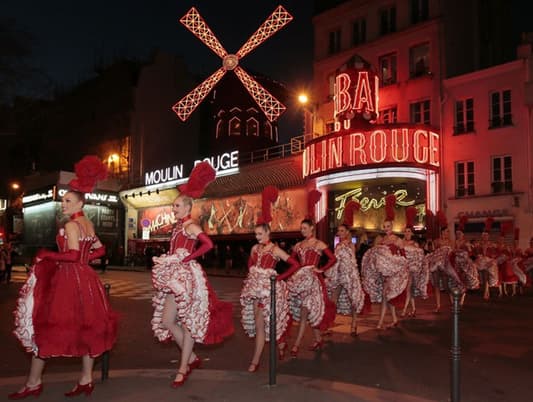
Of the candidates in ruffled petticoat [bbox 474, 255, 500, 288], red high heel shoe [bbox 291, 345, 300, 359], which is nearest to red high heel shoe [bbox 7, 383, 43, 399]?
red high heel shoe [bbox 291, 345, 300, 359]

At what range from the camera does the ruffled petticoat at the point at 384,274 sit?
32.4 feet

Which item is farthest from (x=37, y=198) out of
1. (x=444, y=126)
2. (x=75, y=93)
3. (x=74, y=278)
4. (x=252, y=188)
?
(x=74, y=278)

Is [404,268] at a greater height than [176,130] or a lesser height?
lesser

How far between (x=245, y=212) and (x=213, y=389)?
26.0m

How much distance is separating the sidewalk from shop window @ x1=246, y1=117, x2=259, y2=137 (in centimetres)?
3678

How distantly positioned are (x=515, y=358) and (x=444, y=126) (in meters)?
17.1

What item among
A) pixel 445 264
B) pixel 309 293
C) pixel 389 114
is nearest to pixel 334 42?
pixel 389 114

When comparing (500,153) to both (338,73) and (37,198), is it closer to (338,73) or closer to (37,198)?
(338,73)

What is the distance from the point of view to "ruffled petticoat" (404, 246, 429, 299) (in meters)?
11.2

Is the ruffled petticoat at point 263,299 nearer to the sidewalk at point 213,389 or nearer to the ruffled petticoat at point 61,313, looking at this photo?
the sidewalk at point 213,389

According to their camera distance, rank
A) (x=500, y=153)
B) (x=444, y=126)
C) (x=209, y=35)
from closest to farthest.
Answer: (x=500, y=153), (x=444, y=126), (x=209, y=35)

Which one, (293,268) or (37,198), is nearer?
(293,268)

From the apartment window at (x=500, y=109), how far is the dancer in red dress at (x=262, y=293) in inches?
692

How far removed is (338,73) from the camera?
24.5 meters
